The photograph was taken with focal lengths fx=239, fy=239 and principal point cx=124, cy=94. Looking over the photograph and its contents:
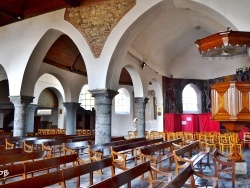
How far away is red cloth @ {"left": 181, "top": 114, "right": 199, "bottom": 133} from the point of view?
54.0 feet

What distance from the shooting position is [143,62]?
13094mm

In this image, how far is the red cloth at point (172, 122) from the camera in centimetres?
1662

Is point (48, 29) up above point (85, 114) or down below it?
above

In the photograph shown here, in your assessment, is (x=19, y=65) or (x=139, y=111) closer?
(x=19, y=65)

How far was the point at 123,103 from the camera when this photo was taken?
65.2 feet

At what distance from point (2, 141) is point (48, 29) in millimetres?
4489

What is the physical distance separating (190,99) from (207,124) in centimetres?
373

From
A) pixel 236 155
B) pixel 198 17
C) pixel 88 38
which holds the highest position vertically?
pixel 198 17

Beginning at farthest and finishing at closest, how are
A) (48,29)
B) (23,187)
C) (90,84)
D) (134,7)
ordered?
(48,29) < (90,84) < (134,7) < (23,187)

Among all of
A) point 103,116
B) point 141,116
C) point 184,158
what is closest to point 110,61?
point 103,116

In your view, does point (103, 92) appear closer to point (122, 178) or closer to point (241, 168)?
point (241, 168)

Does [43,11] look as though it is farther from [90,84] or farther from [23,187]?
[23,187]

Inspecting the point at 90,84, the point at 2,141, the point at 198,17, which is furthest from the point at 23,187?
the point at 198,17

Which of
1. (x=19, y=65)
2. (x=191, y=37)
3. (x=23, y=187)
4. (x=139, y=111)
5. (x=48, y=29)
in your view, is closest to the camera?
(x=23, y=187)
